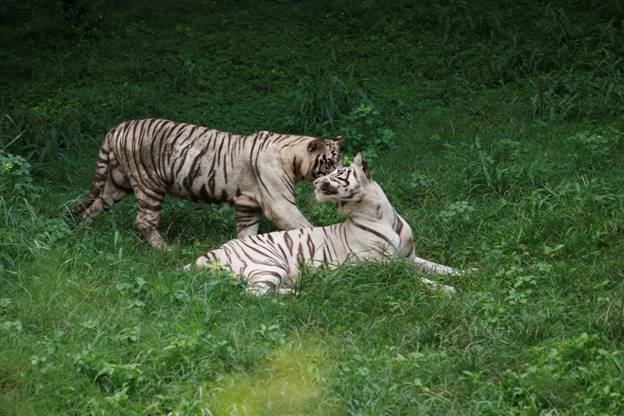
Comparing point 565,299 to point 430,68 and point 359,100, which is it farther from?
point 430,68

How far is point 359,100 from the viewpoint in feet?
32.3

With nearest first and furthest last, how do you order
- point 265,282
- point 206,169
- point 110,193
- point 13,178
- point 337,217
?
point 265,282 → point 13,178 → point 206,169 → point 337,217 → point 110,193

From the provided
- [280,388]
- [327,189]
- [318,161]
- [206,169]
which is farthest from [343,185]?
[280,388]

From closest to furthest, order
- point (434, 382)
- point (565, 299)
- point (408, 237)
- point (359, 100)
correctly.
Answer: point (434, 382) < point (565, 299) < point (408, 237) < point (359, 100)

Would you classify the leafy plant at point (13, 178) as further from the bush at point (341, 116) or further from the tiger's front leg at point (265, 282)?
the bush at point (341, 116)

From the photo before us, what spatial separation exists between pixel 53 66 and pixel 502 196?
566 centimetres

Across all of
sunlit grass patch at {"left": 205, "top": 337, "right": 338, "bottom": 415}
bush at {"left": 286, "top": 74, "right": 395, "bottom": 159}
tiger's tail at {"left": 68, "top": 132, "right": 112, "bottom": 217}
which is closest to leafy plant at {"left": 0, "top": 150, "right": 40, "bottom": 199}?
tiger's tail at {"left": 68, "top": 132, "right": 112, "bottom": 217}

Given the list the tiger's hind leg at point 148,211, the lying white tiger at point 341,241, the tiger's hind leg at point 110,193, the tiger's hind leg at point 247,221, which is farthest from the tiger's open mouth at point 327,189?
the tiger's hind leg at point 110,193

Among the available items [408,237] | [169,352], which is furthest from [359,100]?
[169,352]

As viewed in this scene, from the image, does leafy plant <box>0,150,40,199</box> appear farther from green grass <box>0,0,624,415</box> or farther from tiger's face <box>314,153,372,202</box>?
tiger's face <box>314,153,372,202</box>

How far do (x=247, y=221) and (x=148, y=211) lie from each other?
0.74 m

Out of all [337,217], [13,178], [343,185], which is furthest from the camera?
[337,217]

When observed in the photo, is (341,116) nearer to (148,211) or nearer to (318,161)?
(318,161)

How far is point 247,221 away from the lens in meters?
7.75
